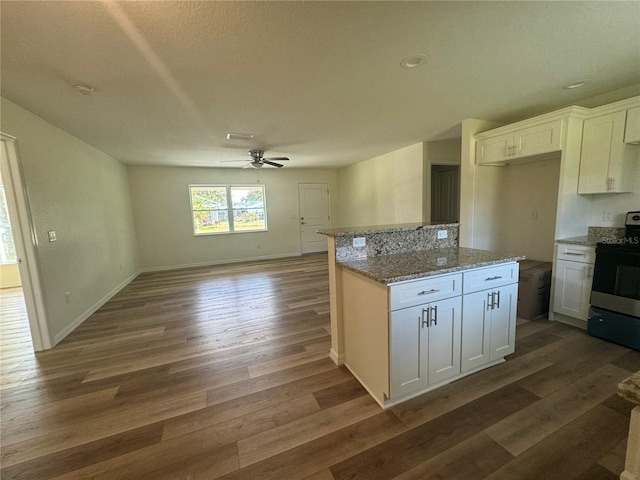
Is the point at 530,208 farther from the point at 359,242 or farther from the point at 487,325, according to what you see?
the point at 359,242

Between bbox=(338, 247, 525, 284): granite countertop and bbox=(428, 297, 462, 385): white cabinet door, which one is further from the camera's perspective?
bbox=(428, 297, 462, 385): white cabinet door

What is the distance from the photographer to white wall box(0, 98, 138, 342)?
2.69 metres

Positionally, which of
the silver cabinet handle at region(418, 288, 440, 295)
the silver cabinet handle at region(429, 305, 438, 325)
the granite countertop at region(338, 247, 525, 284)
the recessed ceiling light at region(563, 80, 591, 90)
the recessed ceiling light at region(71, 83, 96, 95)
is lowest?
the silver cabinet handle at region(429, 305, 438, 325)

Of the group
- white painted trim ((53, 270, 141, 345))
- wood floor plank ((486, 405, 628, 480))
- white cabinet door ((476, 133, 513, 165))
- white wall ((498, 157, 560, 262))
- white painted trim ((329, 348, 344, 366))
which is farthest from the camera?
white wall ((498, 157, 560, 262))

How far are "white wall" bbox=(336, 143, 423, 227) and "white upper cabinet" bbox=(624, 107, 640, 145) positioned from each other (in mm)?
2463

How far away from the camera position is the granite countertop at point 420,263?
1.66 metres

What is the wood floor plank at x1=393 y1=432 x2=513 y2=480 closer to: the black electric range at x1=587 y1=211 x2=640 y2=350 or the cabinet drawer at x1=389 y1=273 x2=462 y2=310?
the cabinet drawer at x1=389 y1=273 x2=462 y2=310

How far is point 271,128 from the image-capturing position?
3506 mm

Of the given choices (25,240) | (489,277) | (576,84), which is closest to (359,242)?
(489,277)

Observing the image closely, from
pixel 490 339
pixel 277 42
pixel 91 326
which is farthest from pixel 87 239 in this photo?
pixel 490 339

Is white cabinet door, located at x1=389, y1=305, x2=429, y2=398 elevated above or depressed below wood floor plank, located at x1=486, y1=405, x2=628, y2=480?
above

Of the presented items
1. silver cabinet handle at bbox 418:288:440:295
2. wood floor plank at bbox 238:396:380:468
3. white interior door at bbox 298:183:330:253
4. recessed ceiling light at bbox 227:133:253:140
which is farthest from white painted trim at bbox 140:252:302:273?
silver cabinet handle at bbox 418:288:440:295

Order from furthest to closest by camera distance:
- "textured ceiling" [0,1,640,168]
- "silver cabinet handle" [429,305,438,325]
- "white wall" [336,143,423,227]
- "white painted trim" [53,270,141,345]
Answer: "white wall" [336,143,423,227] → "white painted trim" [53,270,141,345] → "silver cabinet handle" [429,305,438,325] → "textured ceiling" [0,1,640,168]

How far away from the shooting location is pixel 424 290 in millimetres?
1729
